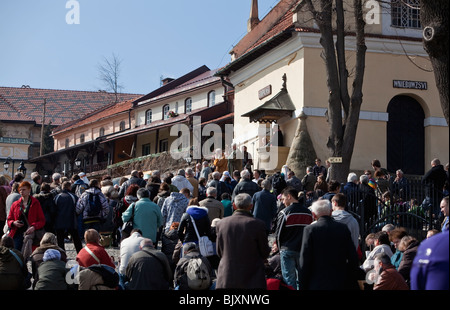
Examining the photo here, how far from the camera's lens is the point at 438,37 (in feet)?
34.0

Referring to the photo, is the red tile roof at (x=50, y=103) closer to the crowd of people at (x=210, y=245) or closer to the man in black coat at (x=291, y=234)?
the crowd of people at (x=210, y=245)

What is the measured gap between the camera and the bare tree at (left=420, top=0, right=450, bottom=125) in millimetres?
10359

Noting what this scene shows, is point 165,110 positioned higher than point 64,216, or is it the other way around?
point 165,110

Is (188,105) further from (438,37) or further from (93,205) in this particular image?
(438,37)

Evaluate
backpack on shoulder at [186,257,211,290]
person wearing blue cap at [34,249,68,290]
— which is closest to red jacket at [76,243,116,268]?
person wearing blue cap at [34,249,68,290]

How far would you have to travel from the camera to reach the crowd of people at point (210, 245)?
27.8 feet

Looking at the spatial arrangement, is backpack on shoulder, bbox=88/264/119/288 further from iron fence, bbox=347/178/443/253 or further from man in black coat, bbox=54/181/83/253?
iron fence, bbox=347/178/443/253

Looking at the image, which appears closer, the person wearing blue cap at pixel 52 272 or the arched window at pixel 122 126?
the person wearing blue cap at pixel 52 272

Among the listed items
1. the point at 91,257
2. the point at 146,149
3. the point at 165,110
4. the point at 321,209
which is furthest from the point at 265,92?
the point at 165,110

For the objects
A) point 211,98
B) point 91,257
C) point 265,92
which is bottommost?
point 91,257

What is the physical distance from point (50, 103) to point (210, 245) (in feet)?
241

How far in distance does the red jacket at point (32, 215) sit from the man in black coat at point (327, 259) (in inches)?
298

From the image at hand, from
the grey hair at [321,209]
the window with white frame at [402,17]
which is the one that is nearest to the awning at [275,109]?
the window with white frame at [402,17]
